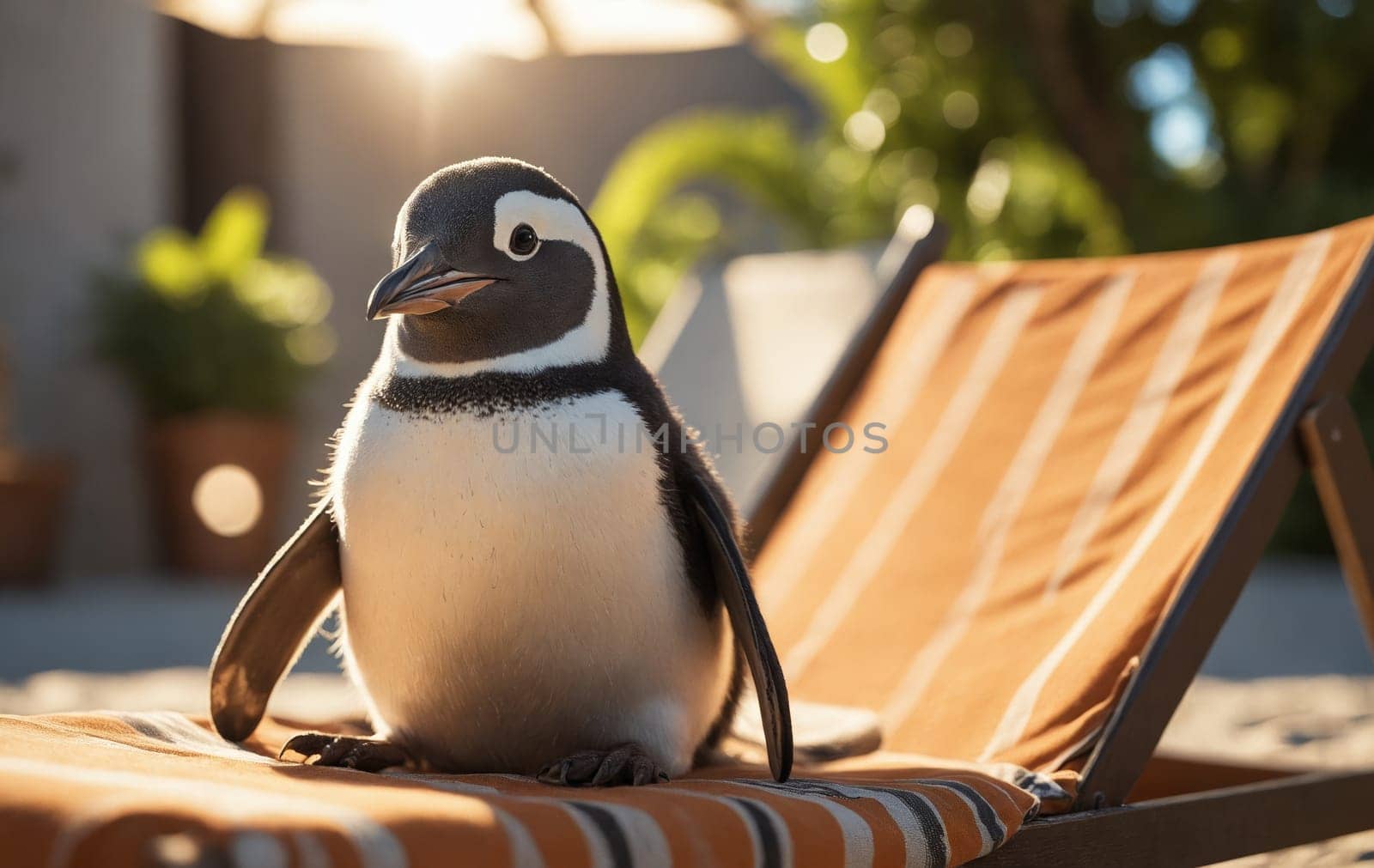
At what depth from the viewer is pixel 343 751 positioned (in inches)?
→ 57.2

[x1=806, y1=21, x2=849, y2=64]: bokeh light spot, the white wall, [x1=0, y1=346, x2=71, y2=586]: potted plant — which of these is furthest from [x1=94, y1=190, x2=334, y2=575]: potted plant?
[x1=806, y1=21, x2=849, y2=64]: bokeh light spot

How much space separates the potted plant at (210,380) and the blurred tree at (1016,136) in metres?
2.04

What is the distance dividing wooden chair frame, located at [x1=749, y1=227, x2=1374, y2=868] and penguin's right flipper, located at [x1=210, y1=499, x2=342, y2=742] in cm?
77

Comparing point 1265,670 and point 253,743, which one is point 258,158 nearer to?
point 1265,670

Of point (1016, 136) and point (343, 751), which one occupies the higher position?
point (1016, 136)

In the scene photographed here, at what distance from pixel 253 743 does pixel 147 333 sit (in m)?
6.51

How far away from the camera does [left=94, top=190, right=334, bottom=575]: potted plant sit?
759cm

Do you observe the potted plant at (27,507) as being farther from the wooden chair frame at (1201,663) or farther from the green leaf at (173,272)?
the wooden chair frame at (1201,663)

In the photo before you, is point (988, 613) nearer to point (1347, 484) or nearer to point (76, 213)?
point (1347, 484)

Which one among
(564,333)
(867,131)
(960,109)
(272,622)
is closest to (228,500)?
(867,131)

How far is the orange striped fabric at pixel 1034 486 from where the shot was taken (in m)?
1.82

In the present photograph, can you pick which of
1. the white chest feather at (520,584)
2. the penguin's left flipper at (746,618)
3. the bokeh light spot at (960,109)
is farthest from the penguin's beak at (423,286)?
the bokeh light spot at (960,109)

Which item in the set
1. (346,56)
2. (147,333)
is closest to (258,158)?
(346,56)

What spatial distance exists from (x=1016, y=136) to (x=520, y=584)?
787 centimetres
